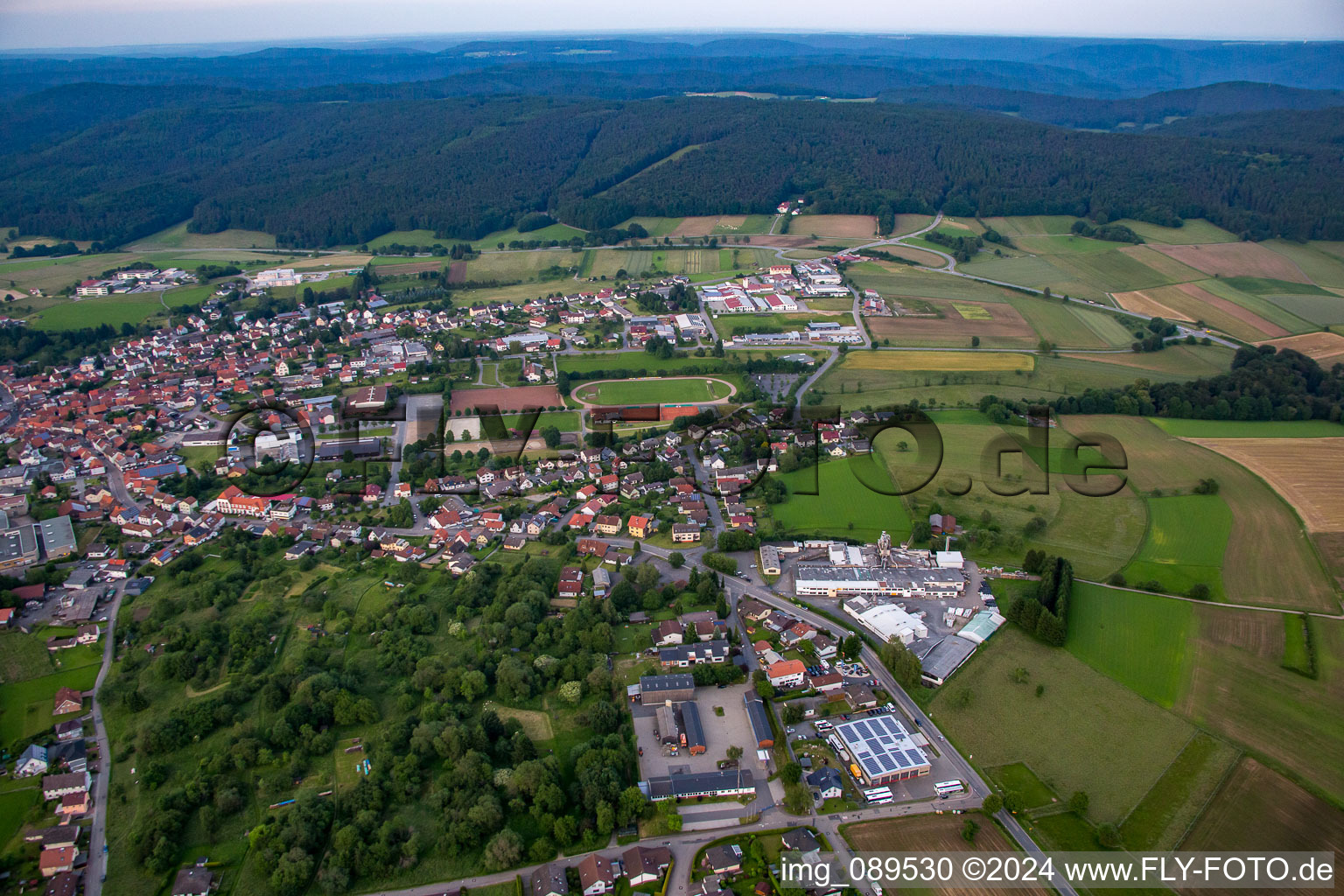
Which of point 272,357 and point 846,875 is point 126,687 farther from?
point 272,357

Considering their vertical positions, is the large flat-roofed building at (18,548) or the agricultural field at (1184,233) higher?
the agricultural field at (1184,233)

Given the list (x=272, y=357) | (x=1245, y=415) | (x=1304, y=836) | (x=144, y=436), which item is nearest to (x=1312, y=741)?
(x=1304, y=836)

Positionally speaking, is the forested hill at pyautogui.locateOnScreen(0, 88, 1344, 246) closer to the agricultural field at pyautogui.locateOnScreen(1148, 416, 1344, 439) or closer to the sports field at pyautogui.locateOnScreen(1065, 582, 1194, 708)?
the agricultural field at pyautogui.locateOnScreen(1148, 416, 1344, 439)

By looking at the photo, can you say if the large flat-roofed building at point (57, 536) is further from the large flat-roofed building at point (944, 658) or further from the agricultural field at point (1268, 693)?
the agricultural field at point (1268, 693)

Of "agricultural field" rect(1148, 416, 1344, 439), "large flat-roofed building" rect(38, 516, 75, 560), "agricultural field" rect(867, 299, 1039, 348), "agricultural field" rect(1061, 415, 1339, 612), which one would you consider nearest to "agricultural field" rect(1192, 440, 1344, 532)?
"agricultural field" rect(1148, 416, 1344, 439)

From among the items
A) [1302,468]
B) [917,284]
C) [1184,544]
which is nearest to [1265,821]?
[1184,544]

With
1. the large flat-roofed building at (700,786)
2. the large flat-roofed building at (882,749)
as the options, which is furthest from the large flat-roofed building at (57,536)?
the large flat-roofed building at (882,749)
